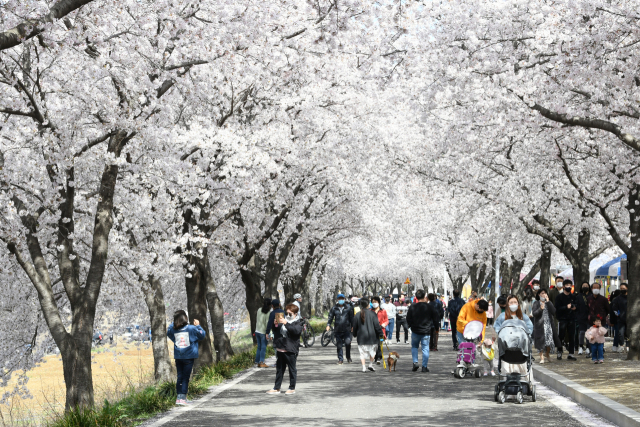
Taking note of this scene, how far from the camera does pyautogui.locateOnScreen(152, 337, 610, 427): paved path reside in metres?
10.6

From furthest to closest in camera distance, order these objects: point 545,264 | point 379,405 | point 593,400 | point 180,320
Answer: point 545,264 < point 180,320 < point 379,405 < point 593,400

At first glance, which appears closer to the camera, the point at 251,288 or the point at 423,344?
the point at 423,344

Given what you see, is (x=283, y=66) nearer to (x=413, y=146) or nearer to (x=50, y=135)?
(x=50, y=135)

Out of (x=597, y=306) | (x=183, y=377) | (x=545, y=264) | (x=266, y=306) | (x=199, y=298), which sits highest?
(x=545, y=264)

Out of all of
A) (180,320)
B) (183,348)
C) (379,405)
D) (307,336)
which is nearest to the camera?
(379,405)

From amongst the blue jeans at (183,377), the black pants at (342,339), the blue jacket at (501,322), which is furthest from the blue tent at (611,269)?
the blue jeans at (183,377)

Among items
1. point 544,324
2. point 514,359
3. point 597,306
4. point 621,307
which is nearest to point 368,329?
point 544,324

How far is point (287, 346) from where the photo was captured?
14.4 meters

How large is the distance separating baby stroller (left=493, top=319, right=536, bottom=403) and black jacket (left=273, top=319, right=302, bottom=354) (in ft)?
11.5

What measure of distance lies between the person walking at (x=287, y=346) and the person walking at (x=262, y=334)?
5523mm

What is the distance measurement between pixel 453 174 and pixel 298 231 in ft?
23.7

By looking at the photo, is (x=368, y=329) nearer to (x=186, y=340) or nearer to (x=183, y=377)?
(x=186, y=340)

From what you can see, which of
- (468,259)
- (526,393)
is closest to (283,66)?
(526,393)

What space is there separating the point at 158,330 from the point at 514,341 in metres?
10.9
